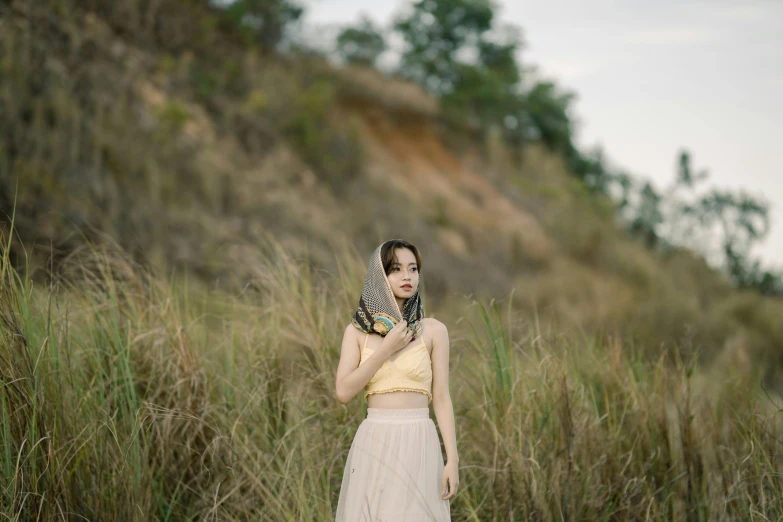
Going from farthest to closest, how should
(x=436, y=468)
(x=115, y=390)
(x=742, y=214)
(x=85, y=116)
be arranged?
1. (x=742, y=214)
2. (x=85, y=116)
3. (x=115, y=390)
4. (x=436, y=468)

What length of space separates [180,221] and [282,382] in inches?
329

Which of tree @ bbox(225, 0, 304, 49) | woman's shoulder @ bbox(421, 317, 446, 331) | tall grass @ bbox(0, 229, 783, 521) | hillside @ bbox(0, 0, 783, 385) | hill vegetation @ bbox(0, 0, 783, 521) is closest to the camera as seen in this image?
woman's shoulder @ bbox(421, 317, 446, 331)

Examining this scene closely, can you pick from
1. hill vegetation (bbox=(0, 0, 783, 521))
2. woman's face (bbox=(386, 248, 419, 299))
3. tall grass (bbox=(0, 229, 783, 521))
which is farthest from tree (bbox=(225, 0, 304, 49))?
woman's face (bbox=(386, 248, 419, 299))

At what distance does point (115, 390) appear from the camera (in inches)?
143

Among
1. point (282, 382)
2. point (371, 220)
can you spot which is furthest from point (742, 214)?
point (282, 382)

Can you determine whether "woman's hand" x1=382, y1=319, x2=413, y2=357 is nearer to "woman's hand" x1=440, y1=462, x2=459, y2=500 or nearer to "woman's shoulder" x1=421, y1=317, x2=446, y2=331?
"woman's shoulder" x1=421, y1=317, x2=446, y2=331

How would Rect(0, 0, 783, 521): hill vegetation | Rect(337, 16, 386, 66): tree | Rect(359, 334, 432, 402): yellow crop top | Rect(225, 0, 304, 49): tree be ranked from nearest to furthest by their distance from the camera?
Rect(359, 334, 432, 402): yellow crop top, Rect(0, 0, 783, 521): hill vegetation, Rect(225, 0, 304, 49): tree, Rect(337, 16, 386, 66): tree

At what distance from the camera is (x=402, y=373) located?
2.97m

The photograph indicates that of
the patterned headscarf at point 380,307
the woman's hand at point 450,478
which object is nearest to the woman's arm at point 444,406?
the woman's hand at point 450,478


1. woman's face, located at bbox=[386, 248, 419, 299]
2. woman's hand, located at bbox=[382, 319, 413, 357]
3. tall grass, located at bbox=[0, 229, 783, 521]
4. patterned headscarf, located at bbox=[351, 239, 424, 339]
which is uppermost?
woman's face, located at bbox=[386, 248, 419, 299]

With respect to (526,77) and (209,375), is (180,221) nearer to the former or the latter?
(209,375)

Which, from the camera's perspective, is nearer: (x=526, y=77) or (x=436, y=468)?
(x=436, y=468)

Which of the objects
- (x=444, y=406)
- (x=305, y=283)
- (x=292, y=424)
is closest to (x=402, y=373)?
(x=444, y=406)

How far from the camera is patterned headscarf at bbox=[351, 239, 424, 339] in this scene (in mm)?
2939
